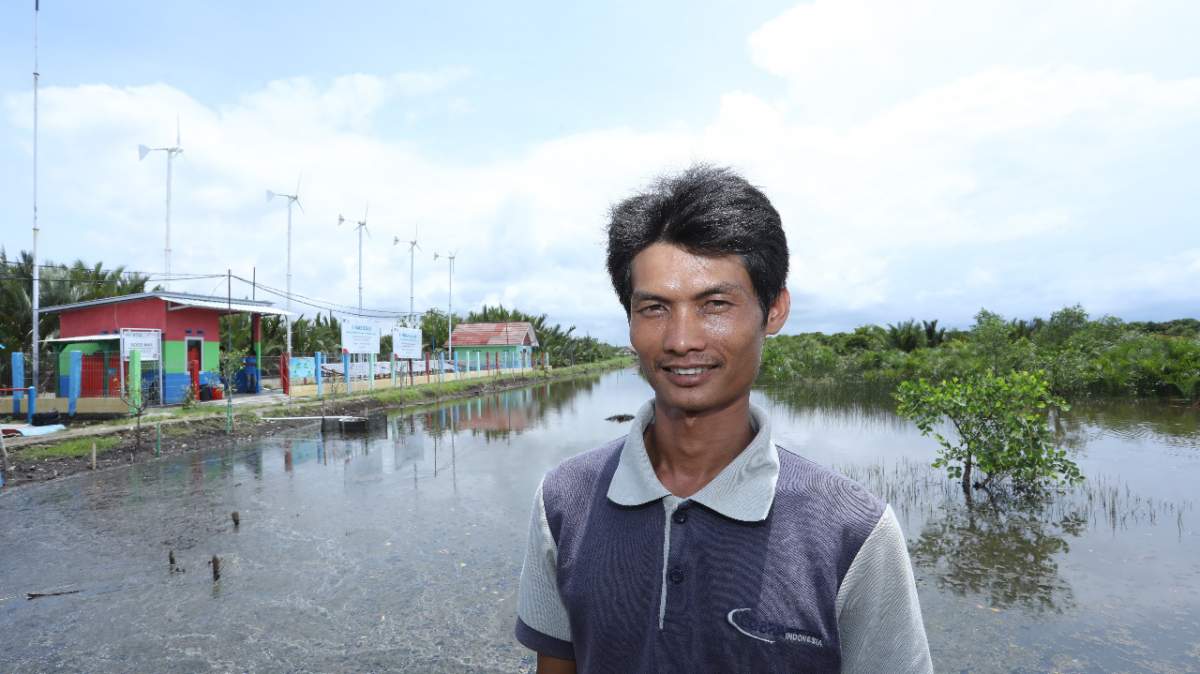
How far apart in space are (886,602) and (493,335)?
50116mm

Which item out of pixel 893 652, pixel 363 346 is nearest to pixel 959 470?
pixel 893 652

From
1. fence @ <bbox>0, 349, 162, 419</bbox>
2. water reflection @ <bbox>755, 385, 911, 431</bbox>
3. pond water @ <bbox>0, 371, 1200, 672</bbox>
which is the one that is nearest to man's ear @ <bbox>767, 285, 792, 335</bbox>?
pond water @ <bbox>0, 371, 1200, 672</bbox>

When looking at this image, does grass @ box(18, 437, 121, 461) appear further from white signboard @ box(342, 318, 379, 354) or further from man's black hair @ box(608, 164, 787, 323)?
man's black hair @ box(608, 164, 787, 323)

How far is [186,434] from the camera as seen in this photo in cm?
1520

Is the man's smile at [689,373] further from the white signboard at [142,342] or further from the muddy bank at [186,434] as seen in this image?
the white signboard at [142,342]

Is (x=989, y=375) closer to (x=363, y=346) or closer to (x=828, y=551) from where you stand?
(x=828, y=551)

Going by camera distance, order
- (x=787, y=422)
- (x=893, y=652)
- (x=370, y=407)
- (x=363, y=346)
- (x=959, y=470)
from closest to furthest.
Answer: (x=893, y=652), (x=959, y=470), (x=787, y=422), (x=370, y=407), (x=363, y=346)

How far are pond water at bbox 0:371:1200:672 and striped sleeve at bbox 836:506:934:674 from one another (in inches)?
187

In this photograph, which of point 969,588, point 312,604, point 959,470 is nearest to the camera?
point 312,604

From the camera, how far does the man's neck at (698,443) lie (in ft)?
4.59

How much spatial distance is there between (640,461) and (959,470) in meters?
10.2

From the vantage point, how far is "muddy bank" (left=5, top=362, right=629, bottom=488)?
11.5m

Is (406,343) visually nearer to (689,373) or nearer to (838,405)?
(838,405)

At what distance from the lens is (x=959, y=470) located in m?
9.77
